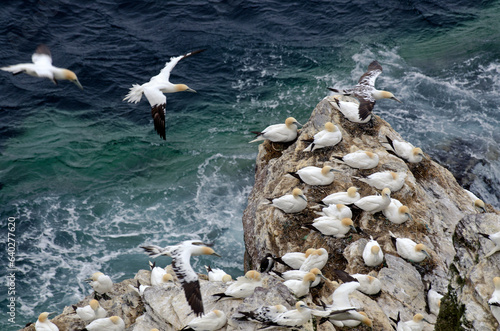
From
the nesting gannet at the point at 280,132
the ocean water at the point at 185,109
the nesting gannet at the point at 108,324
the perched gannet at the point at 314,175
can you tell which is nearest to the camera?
the nesting gannet at the point at 108,324

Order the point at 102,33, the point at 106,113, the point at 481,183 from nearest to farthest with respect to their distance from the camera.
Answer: the point at 481,183
the point at 106,113
the point at 102,33

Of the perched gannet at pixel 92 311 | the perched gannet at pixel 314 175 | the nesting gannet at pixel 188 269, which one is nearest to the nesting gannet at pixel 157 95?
the nesting gannet at pixel 188 269

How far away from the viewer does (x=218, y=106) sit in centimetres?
1831

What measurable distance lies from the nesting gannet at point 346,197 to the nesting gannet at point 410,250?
3.33 feet

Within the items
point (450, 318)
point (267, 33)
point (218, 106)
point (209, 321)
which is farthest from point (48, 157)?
point (450, 318)

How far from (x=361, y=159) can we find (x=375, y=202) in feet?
3.30

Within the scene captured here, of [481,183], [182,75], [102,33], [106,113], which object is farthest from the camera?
[102,33]

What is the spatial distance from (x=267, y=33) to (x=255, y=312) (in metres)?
16.0

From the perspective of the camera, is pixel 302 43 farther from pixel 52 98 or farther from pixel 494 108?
pixel 52 98

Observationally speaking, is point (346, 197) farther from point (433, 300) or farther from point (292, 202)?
point (433, 300)

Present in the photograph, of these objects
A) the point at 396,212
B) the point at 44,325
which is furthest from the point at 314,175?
the point at 44,325

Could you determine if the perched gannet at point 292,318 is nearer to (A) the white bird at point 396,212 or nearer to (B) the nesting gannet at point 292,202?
(B) the nesting gannet at point 292,202

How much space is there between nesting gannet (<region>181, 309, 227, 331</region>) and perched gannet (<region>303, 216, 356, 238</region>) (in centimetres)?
248

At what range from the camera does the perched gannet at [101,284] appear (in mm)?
9505
